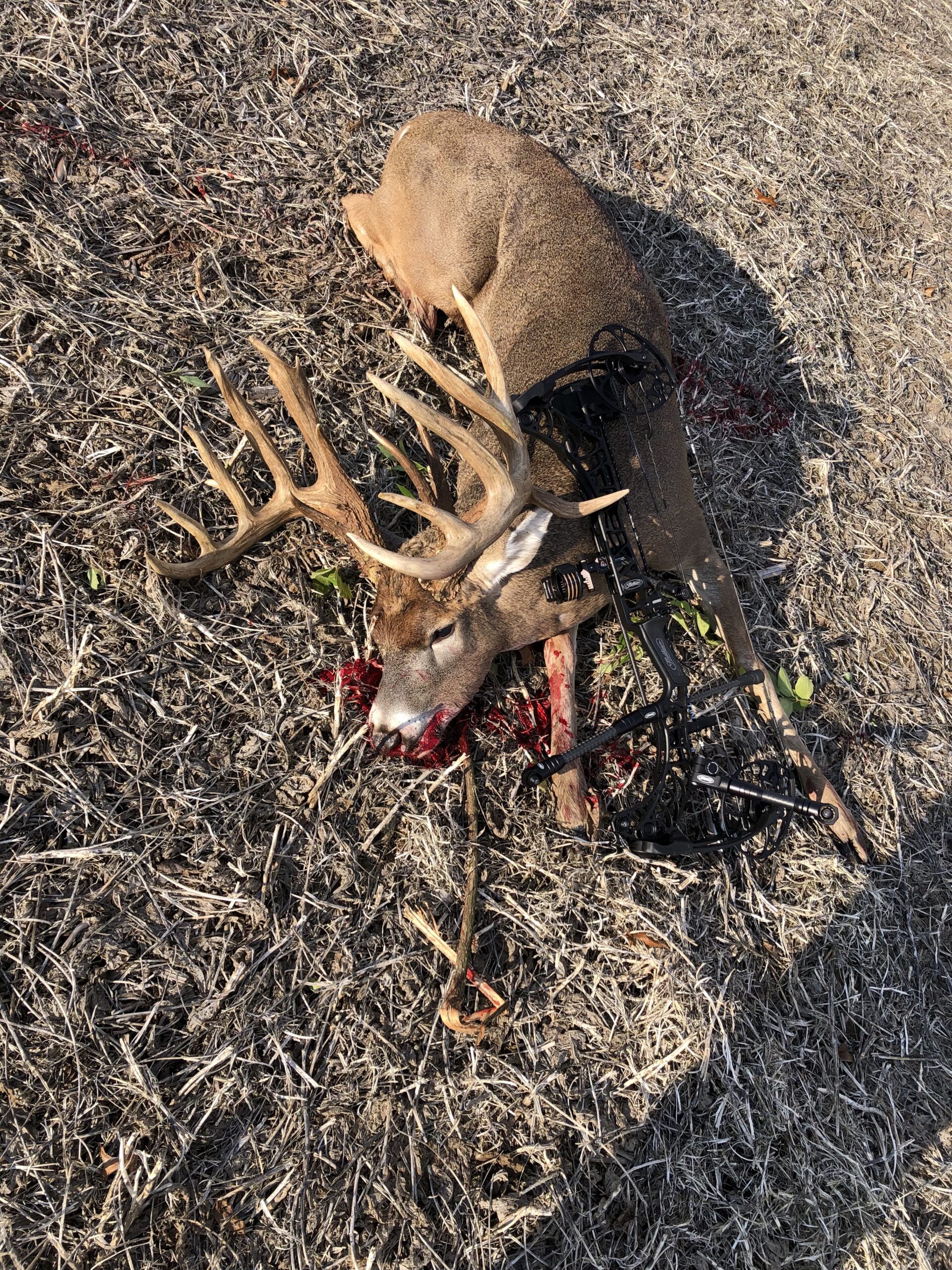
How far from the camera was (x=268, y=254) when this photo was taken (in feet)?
12.3

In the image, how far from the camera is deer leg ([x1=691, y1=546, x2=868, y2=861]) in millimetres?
3234

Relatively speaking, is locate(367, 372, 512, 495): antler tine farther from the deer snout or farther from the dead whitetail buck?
the deer snout

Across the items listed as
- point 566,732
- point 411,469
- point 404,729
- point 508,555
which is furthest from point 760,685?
point 411,469

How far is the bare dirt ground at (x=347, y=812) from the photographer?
7.64 feet

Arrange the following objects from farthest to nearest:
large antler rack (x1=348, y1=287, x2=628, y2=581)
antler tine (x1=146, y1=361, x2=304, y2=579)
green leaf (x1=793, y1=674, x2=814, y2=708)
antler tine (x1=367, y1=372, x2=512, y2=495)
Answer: green leaf (x1=793, y1=674, x2=814, y2=708) < antler tine (x1=146, y1=361, x2=304, y2=579) < large antler rack (x1=348, y1=287, x2=628, y2=581) < antler tine (x1=367, y1=372, x2=512, y2=495)

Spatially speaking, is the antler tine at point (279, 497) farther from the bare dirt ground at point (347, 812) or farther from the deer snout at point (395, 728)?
the deer snout at point (395, 728)

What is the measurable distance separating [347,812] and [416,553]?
0.94 m

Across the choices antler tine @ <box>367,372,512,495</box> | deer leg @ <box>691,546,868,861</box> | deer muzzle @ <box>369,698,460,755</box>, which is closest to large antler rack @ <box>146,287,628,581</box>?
antler tine @ <box>367,372,512,495</box>

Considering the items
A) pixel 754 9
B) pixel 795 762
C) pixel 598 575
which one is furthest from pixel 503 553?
pixel 754 9

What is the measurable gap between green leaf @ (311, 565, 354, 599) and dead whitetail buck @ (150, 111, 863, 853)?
14 cm

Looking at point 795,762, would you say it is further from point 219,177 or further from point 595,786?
point 219,177

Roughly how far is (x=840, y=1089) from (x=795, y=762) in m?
1.19

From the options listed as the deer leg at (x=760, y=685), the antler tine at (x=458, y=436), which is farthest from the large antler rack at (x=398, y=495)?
the deer leg at (x=760, y=685)

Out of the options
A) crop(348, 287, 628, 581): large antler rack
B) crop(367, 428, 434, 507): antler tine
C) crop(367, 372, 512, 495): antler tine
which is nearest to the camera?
crop(367, 372, 512, 495): antler tine
